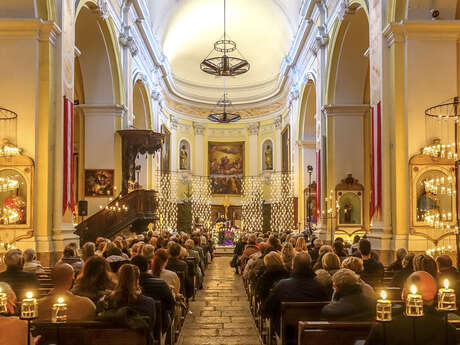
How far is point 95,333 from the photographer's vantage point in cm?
417

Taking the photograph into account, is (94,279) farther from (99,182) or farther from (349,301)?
(99,182)

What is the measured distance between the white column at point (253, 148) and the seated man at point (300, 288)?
26831 mm

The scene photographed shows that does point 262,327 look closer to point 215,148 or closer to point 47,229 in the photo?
point 47,229

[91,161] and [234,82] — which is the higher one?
[234,82]

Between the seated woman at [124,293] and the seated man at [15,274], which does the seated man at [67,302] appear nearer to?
the seated woman at [124,293]

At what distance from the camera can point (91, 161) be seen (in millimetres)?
17156

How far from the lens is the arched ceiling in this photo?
25.2 meters

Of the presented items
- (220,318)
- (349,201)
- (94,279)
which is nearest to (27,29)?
(220,318)

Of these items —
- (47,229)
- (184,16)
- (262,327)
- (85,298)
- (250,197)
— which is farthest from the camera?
(250,197)

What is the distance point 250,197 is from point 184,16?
1016 cm

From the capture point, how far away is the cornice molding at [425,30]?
33.5ft

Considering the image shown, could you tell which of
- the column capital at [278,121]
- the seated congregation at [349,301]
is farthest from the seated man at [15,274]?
the column capital at [278,121]

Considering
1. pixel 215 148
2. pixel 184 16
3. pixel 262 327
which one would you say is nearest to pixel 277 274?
pixel 262 327

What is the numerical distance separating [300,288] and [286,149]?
2319cm
